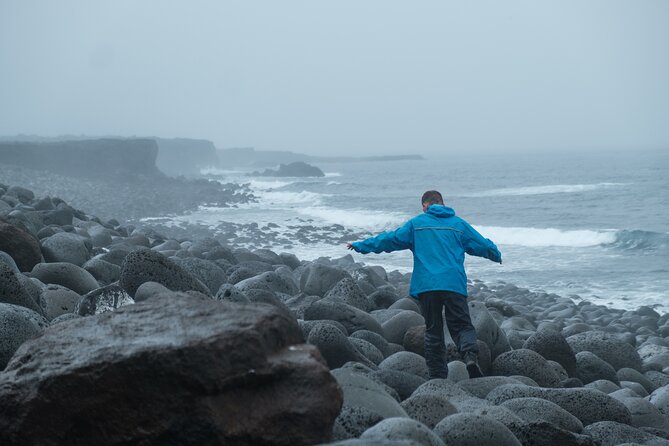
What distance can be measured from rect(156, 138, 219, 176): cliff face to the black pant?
3325 inches

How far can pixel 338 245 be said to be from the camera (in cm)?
2533

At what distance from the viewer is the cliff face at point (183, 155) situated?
303ft

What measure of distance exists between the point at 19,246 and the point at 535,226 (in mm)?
26520

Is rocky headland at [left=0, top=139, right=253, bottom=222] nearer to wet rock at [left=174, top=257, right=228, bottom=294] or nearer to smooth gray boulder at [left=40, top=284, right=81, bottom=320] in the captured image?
wet rock at [left=174, top=257, right=228, bottom=294]

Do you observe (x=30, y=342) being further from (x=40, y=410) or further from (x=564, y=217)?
(x=564, y=217)

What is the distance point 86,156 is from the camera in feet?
182

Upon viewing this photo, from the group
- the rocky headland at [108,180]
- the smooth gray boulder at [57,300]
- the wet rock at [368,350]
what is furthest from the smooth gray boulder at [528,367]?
the rocky headland at [108,180]

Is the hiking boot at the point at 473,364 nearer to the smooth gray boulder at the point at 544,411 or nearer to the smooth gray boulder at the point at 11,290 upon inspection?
the smooth gray boulder at the point at 544,411

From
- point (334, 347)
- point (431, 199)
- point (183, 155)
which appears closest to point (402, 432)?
point (334, 347)

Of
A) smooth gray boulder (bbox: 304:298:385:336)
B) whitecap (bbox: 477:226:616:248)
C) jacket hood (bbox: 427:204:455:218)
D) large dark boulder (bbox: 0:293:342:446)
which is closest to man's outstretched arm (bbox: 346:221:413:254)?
jacket hood (bbox: 427:204:455:218)

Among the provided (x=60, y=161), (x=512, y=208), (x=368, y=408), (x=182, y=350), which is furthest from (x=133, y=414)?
(x=60, y=161)

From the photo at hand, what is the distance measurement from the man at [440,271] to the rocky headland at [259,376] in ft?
0.65

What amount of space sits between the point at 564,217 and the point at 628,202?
343 inches

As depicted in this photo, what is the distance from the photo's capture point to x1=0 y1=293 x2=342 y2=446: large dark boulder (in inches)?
113
